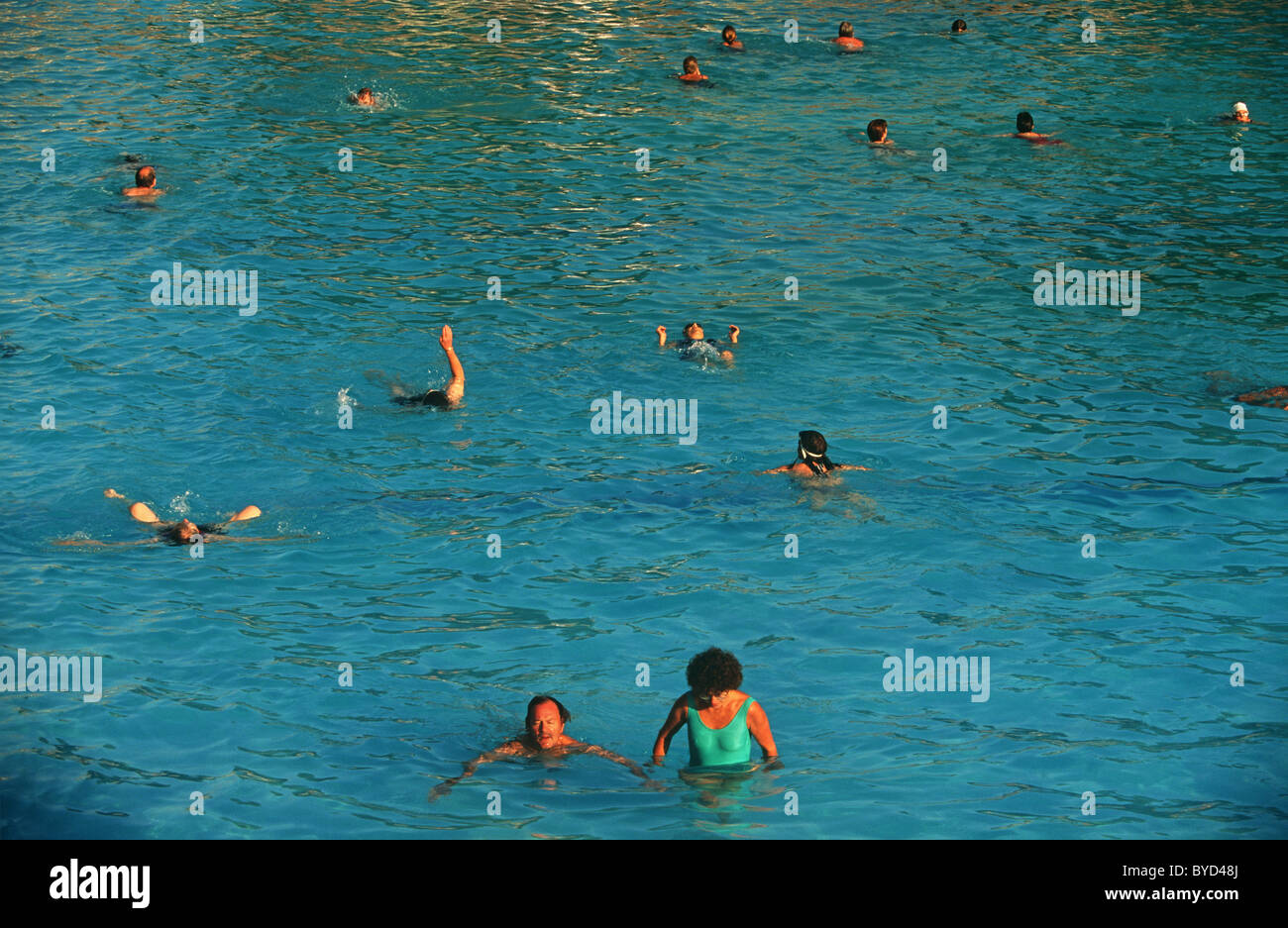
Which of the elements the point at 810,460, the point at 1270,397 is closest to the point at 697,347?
the point at 810,460

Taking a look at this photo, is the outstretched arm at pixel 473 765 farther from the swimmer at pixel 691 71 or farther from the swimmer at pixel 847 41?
the swimmer at pixel 847 41

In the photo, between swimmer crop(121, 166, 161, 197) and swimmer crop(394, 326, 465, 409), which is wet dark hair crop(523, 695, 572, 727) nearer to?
swimmer crop(394, 326, 465, 409)

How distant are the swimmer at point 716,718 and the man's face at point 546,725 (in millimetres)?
739

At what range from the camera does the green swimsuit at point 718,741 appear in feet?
31.1

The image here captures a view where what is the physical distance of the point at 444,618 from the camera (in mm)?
11984

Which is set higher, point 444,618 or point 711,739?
point 444,618

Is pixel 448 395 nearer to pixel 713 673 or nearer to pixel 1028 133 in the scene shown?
pixel 713 673

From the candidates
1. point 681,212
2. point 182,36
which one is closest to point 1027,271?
point 681,212

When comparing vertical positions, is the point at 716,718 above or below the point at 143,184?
below

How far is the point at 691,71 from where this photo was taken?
93.0ft

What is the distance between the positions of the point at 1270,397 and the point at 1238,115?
12.6 meters

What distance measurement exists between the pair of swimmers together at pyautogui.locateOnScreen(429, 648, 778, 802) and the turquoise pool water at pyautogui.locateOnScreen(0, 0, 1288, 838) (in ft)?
0.53

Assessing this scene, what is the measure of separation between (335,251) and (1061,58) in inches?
727
